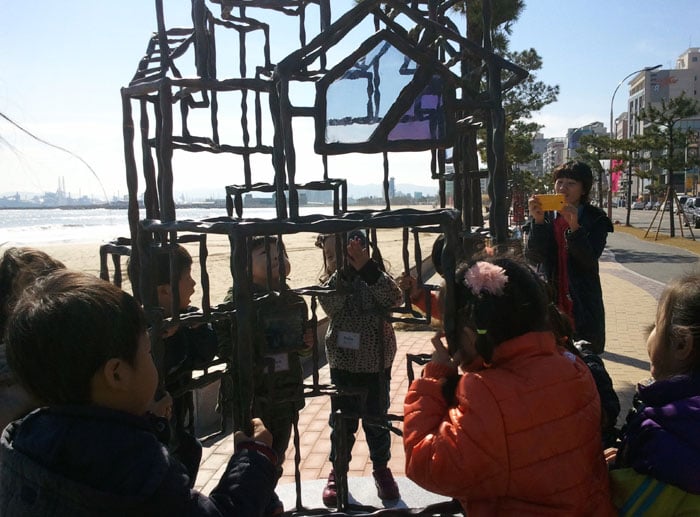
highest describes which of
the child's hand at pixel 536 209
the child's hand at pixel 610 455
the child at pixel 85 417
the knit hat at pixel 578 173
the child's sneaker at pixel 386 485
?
the knit hat at pixel 578 173

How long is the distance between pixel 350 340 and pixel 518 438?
1.45m

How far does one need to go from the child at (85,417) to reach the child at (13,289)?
1.52ft

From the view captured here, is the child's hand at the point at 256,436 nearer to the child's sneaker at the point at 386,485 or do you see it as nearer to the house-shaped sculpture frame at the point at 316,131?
the house-shaped sculpture frame at the point at 316,131

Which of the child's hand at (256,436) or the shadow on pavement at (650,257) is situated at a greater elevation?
the child's hand at (256,436)

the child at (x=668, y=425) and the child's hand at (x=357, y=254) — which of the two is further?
the child's hand at (x=357, y=254)

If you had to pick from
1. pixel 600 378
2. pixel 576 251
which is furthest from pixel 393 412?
pixel 600 378

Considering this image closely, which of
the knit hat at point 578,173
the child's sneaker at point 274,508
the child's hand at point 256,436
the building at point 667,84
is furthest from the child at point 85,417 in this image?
the building at point 667,84

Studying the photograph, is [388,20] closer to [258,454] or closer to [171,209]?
[171,209]

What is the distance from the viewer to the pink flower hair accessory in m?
Result: 1.37

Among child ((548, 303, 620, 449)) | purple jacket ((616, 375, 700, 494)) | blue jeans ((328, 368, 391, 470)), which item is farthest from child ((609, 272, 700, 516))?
blue jeans ((328, 368, 391, 470))

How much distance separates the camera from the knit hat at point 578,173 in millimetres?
3038

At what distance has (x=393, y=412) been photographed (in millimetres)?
4203

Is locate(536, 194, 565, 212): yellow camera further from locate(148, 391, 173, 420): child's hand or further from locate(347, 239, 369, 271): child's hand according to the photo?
locate(148, 391, 173, 420): child's hand

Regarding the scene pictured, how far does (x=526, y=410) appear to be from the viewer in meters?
1.34
